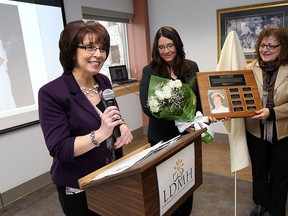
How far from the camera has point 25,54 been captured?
2.67 meters

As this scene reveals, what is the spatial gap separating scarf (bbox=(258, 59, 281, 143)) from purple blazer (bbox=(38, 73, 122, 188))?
55.5 inches

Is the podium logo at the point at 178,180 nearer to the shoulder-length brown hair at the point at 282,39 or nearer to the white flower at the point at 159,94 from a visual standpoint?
the white flower at the point at 159,94

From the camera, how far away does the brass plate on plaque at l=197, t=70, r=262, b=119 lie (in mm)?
1705

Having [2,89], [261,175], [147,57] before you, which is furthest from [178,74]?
[147,57]

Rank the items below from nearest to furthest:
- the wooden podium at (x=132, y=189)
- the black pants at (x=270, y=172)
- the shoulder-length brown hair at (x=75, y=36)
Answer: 1. the wooden podium at (x=132, y=189)
2. the shoulder-length brown hair at (x=75, y=36)
3. the black pants at (x=270, y=172)

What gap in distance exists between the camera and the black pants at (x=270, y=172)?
6.35 ft

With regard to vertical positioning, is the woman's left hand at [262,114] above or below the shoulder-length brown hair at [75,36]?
below

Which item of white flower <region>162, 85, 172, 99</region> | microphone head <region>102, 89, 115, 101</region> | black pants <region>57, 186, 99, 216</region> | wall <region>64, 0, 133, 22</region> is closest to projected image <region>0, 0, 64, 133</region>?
wall <region>64, 0, 133, 22</region>

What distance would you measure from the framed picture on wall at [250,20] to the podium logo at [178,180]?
10.1 ft

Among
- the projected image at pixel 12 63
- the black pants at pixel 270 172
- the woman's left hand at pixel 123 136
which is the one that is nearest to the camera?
the woman's left hand at pixel 123 136

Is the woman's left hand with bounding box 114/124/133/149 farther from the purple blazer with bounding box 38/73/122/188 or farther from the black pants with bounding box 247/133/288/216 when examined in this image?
the black pants with bounding box 247/133/288/216

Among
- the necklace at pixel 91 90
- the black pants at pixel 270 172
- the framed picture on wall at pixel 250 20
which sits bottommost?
the black pants at pixel 270 172

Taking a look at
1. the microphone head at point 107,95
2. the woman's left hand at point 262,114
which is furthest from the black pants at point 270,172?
the microphone head at point 107,95

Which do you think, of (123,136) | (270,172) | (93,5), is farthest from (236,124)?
(93,5)
